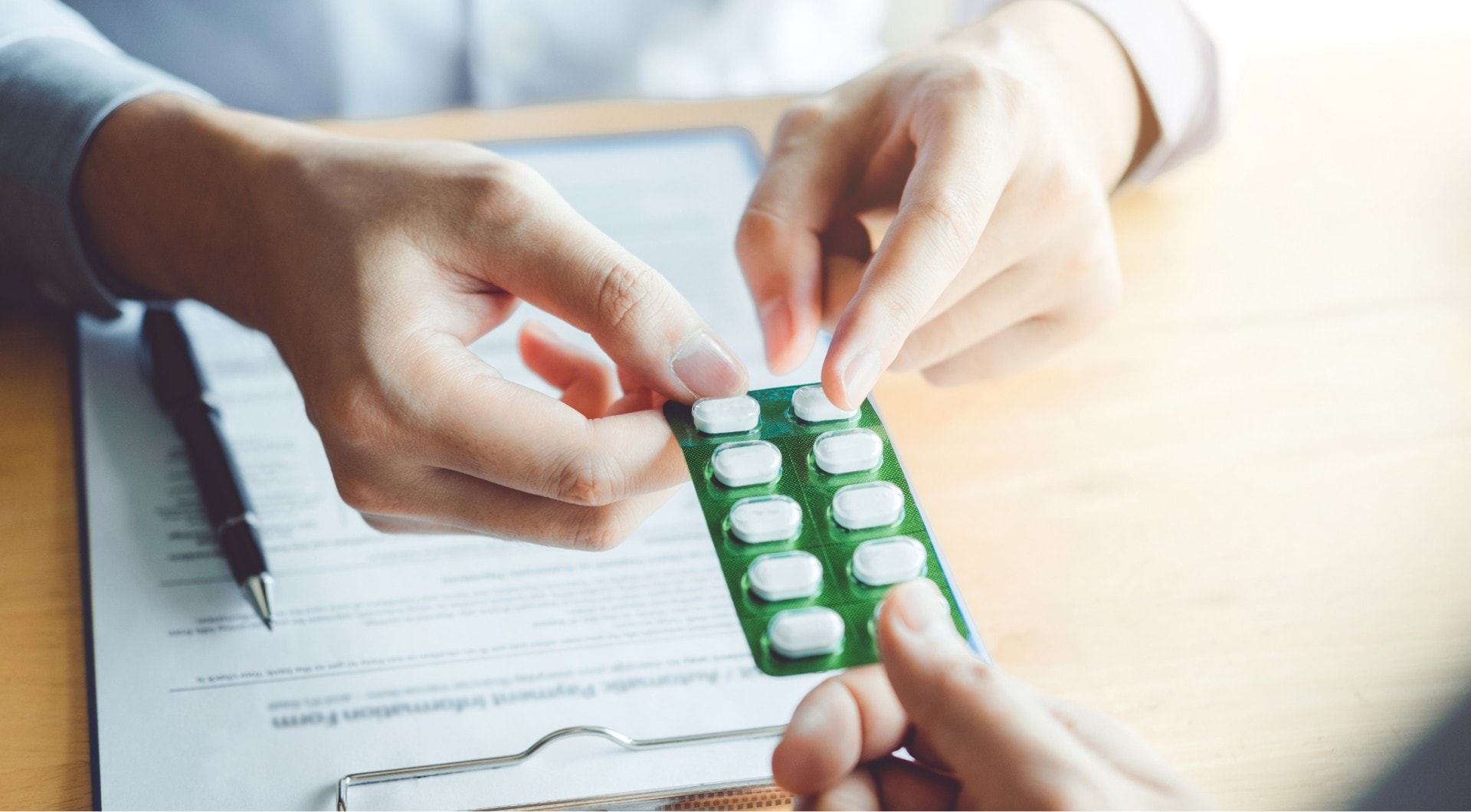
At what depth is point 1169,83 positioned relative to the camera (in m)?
0.63

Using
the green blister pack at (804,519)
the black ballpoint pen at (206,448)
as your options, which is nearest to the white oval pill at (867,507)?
the green blister pack at (804,519)

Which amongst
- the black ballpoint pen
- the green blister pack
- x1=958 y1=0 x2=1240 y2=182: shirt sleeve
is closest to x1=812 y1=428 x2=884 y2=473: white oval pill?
the green blister pack

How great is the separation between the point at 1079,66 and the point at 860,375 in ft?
0.96

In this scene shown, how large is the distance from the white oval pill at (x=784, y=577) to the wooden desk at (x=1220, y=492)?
0.13 meters

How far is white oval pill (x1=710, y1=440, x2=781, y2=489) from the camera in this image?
367 mm

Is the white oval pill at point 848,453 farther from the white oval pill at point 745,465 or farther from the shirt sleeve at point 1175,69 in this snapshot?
the shirt sleeve at point 1175,69

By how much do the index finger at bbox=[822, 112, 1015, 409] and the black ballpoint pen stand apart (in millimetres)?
245

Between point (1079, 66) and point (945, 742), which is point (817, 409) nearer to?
point (945, 742)

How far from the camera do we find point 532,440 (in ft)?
1.23

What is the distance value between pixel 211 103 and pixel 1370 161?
728 millimetres

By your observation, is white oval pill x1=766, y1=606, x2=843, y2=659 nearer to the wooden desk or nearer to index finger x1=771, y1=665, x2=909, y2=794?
index finger x1=771, y1=665, x2=909, y2=794

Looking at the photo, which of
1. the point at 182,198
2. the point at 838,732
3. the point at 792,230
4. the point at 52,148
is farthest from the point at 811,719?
the point at 52,148

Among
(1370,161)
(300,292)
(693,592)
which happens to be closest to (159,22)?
(300,292)

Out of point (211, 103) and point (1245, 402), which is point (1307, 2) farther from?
point (211, 103)
